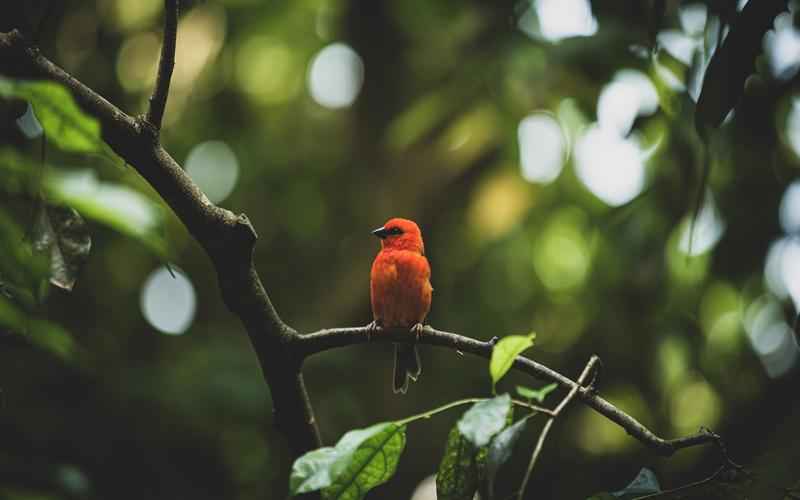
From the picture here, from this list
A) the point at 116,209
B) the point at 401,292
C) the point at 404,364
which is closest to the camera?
the point at 116,209

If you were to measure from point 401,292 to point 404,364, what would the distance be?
1.98ft

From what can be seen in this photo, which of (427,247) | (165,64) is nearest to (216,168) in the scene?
(427,247)

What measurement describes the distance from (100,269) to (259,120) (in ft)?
8.87

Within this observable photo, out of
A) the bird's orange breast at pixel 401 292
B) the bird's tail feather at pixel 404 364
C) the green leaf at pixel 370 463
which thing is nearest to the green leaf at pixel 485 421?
the green leaf at pixel 370 463

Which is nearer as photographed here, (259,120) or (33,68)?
(33,68)

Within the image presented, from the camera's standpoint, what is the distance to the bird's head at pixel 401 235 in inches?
187

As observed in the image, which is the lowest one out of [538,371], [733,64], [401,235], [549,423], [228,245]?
[549,423]

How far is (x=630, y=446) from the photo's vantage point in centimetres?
610

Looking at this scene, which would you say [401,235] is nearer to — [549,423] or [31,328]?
[31,328]

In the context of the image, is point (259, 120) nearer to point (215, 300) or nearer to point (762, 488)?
point (215, 300)

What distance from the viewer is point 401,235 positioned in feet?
15.8

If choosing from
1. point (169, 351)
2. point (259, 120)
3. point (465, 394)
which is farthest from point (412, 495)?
point (259, 120)

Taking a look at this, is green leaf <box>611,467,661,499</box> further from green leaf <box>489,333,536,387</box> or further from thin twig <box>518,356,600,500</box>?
green leaf <box>489,333,536,387</box>

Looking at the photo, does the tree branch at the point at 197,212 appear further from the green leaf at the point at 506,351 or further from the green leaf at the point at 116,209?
the green leaf at the point at 506,351
